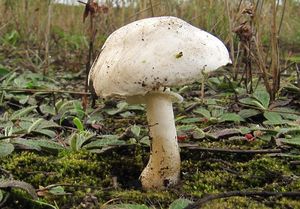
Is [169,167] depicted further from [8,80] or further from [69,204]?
[8,80]

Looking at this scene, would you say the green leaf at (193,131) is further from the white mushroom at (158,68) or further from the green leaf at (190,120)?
the white mushroom at (158,68)

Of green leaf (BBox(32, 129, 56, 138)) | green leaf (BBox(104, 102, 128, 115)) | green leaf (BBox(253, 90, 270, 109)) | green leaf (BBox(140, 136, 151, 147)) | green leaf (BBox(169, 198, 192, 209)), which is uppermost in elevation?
green leaf (BBox(253, 90, 270, 109))

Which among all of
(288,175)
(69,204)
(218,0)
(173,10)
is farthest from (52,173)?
(173,10)

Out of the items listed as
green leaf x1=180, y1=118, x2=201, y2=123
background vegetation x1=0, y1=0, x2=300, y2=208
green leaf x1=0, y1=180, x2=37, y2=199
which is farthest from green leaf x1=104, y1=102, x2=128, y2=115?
green leaf x1=0, y1=180, x2=37, y2=199

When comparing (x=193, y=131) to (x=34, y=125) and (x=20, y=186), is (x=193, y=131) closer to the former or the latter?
(x=34, y=125)

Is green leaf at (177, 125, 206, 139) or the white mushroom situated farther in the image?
green leaf at (177, 125, 206, 139)

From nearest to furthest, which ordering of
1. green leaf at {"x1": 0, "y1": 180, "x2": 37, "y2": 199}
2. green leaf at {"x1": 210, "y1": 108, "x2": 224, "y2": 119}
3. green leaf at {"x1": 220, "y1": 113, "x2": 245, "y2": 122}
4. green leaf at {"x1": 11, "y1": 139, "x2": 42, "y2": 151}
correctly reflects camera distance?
green leaf at {"x1": 0, "y1": 180, "x2": 37, "y2": 199} < green leaf at {"x1": 11, "y1": 139, "x2": 42, "y2": 151} < green leaf at {"x1": 220, "y1": 113, "x2": 245, "y2": 122} < green leaf at {"x1": 210, "y1": 108, "x2": 224, "y2": 119}

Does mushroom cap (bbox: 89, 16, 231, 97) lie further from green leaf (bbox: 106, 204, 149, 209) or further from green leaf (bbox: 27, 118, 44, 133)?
green leaf (bbox: 27, 118, 44, 133)

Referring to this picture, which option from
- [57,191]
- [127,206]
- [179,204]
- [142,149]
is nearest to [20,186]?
[57,191]
